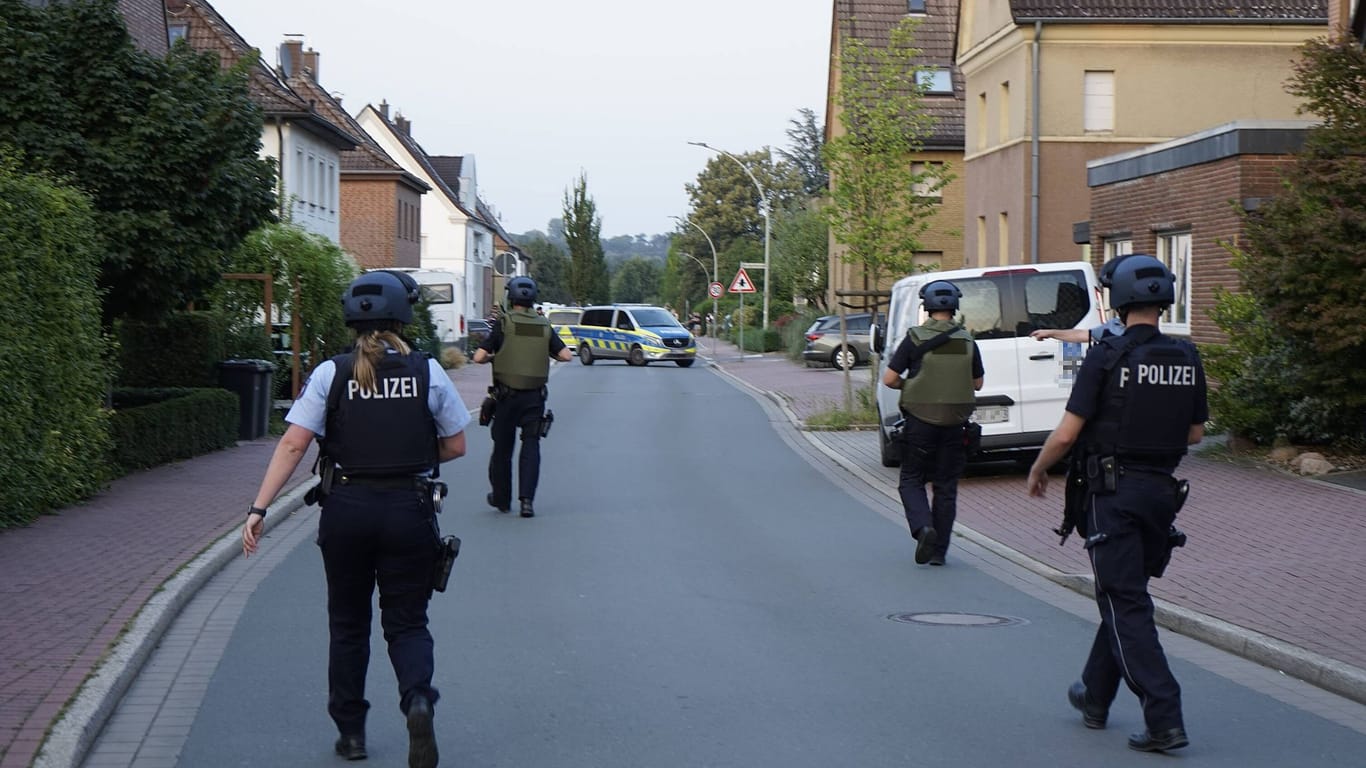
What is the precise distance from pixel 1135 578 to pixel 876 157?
1853 centimetres

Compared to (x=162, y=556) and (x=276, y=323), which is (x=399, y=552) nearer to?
(x=162, y=556)

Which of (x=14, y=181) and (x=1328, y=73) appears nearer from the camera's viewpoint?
(x=14, y=181)

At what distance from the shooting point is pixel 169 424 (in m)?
16.7

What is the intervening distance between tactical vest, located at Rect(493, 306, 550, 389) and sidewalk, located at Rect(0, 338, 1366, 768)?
2.20 meters

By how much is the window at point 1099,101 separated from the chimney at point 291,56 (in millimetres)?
30204

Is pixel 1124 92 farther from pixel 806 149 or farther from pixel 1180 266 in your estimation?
pixel 806 149

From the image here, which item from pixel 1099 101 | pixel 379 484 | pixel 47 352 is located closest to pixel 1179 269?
pixel 1099 101

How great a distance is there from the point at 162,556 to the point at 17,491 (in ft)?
6.60

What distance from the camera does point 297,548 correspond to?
1175 centimetres

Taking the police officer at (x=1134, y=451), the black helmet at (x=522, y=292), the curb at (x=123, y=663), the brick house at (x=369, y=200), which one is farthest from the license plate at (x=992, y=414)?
the brick house at (x=369, y=200)

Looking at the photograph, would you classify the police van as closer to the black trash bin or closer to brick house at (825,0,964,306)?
brick house at (825,0,964,306)

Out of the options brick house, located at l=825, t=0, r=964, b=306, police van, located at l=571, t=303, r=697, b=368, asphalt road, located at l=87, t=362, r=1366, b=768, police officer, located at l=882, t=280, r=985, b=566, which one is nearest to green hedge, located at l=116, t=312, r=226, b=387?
asphalt road, located at l=87, t=362, r=1366, b=768

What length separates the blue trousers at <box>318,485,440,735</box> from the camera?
5613 mm

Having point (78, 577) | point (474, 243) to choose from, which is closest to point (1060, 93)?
point (78, 577)
